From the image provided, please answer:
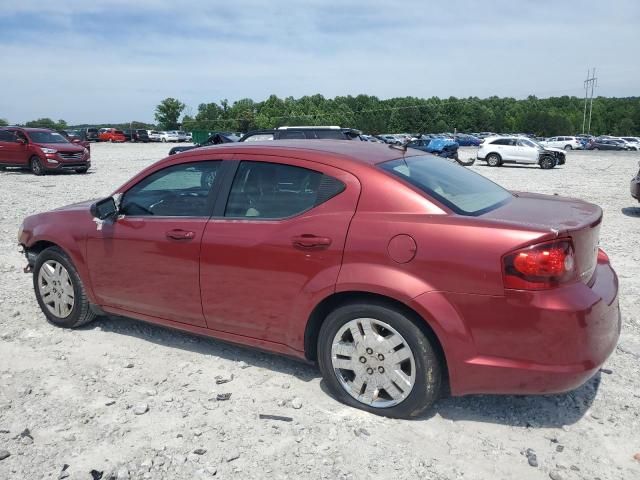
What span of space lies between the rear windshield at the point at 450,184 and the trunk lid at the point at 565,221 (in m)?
0.12

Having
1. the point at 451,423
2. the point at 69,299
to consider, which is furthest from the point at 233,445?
the point at 69,299

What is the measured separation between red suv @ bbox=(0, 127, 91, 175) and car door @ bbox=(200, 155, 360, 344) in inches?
715

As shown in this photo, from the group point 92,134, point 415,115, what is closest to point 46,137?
point 92,134

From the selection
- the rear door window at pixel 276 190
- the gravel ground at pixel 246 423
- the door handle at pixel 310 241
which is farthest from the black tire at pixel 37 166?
the door handle at pixel 310 241

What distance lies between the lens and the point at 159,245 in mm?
3943

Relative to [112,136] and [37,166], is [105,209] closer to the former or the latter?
[37,166]

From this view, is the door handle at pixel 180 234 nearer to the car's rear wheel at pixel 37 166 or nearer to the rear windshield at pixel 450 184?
the rear windshield at pixel 450 184

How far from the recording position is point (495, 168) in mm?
27719

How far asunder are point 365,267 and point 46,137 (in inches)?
820

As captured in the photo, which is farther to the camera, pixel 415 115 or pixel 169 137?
pixel 415 115

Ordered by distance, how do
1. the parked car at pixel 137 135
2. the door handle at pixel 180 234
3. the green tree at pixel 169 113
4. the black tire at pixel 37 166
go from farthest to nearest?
the green tree at pixel 169 113, the parked car at pixel 137 135, the black tire at pixel 37 166, the door handle at pixel 180 234

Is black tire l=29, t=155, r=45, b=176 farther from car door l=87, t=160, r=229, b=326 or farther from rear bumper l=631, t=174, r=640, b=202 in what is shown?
rear bumper l=631, t=174, r=640, b=202

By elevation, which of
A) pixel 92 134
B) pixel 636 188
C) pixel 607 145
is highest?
pixel 92 134

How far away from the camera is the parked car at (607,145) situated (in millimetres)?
53000
